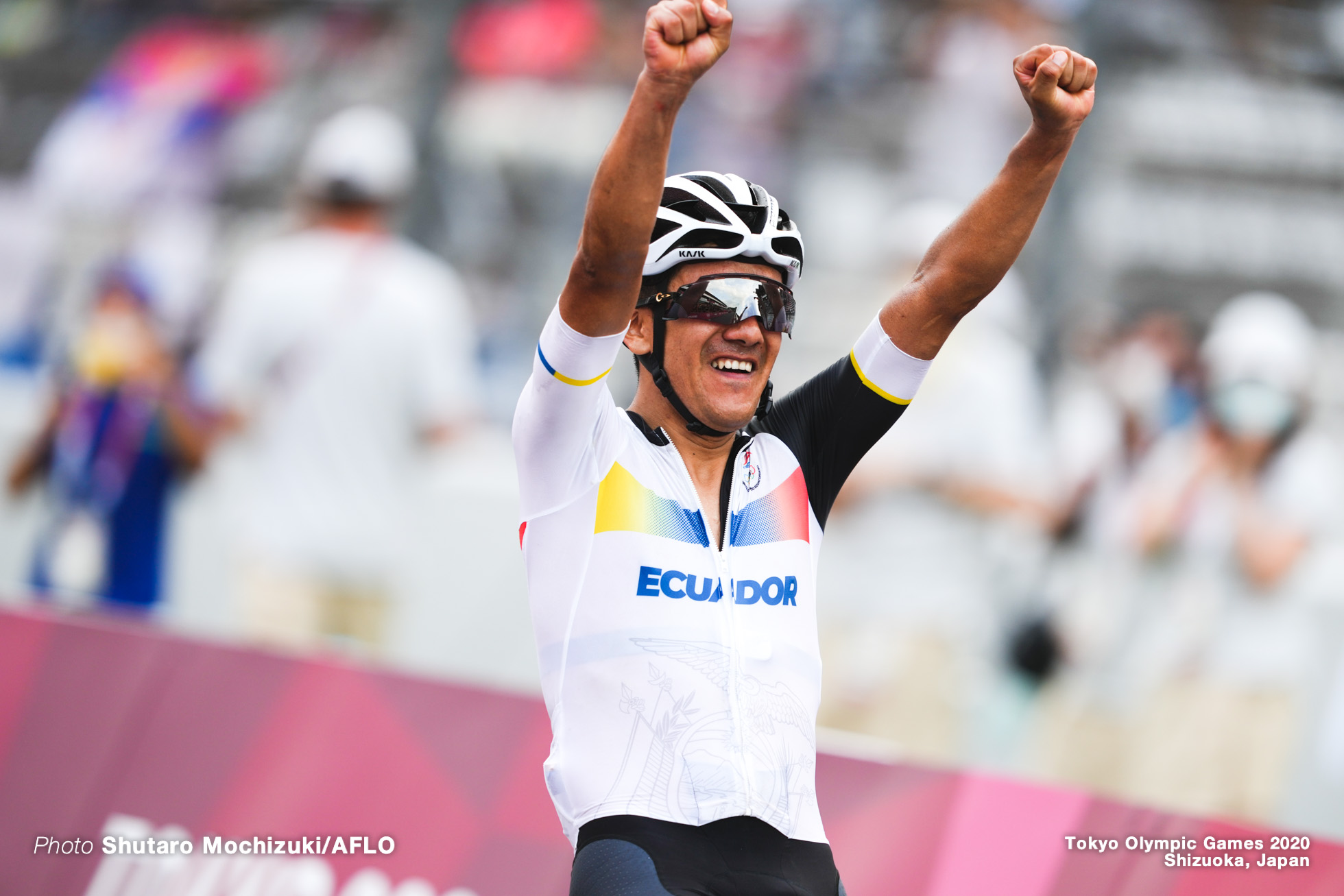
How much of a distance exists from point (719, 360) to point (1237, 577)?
14.0 ft

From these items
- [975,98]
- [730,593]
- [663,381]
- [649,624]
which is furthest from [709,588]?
[975,98]

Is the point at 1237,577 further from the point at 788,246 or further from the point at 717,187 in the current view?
the point at 717,187

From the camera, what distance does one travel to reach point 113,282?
282 inches

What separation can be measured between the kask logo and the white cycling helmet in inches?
26.3

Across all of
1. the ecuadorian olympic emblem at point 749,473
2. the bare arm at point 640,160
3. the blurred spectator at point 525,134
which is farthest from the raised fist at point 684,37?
the blurred spectator at point 525,134

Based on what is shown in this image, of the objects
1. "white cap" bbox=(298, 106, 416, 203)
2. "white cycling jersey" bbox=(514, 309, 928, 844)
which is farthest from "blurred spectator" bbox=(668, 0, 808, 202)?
"white cycling jersey" bbox=(514, 309, 928, 844)

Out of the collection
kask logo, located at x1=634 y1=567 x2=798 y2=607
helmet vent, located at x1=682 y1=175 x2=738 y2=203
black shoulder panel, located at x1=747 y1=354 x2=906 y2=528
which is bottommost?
kask logo, located at x1=634 y1=567 x2=798 y2=607

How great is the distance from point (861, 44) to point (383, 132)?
31.3 feet

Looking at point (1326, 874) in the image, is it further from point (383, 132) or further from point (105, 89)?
point (105, 89)

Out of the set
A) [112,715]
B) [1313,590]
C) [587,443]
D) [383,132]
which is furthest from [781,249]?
[1313,590]

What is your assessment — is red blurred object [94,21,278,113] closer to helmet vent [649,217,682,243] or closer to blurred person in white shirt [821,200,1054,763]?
blurred person in white shirt [821,200,1054,763]

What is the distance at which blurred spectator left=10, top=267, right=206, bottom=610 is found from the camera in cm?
664

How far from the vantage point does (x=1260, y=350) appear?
669cm

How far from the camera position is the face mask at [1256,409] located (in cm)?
667
